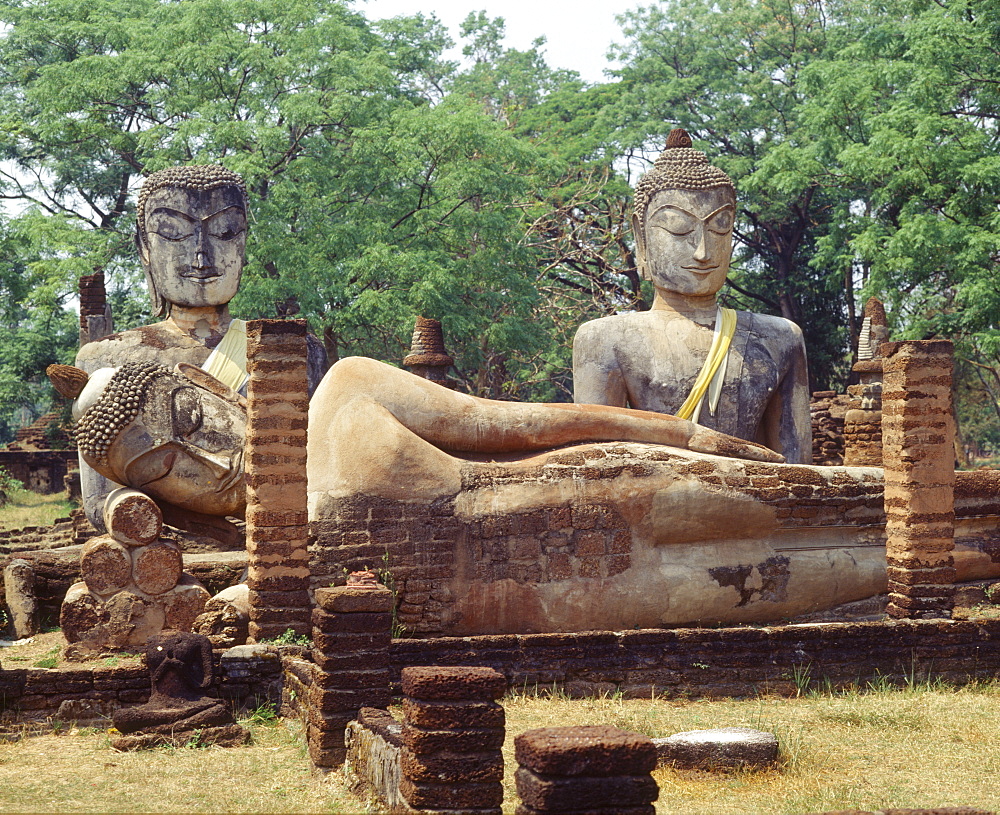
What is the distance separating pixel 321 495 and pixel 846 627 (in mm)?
3567

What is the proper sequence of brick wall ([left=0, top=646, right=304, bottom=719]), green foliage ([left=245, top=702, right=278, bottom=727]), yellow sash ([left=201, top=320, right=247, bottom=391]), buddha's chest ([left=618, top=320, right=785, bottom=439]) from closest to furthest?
brick wall ([left=0, top=646, right=304, bottom=719]) < green foliage ([left=245, top=702, right=278, bottom=727]) < buddha's chest ([left=618, top=320, right=785, bottom=439]) < yellow sash ([left=201, top=320, right=247, bottom=391])

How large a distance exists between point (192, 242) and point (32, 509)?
15.8 m

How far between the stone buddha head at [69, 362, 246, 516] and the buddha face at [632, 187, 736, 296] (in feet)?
12.4

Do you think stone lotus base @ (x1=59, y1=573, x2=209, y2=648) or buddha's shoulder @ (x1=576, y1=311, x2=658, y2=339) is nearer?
stone lotus base @ (x1=59, y1=573, x2=209, y2=648)

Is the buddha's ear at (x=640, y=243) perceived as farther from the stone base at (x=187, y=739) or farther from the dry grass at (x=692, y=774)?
the stone base at (x=187, y=739)

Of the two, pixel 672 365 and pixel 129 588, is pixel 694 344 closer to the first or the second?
pixel 672 365

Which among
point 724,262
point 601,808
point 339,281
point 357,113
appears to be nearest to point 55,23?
point 357,113

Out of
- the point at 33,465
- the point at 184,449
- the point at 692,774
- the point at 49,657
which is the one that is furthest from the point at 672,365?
the point at 33,465

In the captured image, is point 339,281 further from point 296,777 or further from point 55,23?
point 296,777

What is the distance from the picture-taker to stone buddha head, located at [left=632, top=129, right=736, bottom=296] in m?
10.2

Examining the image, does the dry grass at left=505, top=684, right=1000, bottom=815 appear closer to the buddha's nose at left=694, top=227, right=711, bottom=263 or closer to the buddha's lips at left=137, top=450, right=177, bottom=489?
the buddha's lips at left=137, top=450, right=177, bottom=489

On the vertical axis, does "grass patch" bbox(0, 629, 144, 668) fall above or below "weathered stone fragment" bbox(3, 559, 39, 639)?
below

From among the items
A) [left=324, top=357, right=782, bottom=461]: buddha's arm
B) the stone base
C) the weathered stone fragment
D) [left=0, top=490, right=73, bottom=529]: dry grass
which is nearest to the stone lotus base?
the weathered stone fragment

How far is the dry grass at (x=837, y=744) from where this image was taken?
18.2ft
